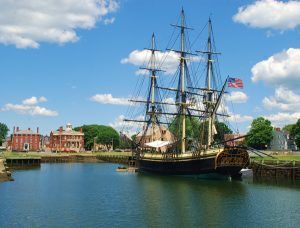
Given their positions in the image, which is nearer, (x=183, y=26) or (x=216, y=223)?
(x=216, y=223)

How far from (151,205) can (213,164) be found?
2699 cm

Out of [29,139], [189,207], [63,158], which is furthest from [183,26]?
[29,139]

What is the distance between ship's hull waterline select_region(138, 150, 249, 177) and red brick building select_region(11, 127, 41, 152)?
124 metres

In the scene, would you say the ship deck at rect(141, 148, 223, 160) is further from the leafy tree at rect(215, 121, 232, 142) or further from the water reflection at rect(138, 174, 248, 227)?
the leafy tree at rect(215, 121, 232, 142)

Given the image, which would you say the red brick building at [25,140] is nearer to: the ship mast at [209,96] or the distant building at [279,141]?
the distant building at [279,141]

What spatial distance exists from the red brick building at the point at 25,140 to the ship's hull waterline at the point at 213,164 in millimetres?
123782

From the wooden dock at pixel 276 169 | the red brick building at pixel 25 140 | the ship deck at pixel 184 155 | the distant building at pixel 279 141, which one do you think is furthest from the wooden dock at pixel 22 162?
the distant building at pixel 279 141

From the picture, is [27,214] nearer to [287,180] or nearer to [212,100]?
[287,180]

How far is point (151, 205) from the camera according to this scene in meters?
42.5

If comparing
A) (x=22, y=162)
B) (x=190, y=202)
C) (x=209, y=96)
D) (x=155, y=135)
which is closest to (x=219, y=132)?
(x=209, y=96)

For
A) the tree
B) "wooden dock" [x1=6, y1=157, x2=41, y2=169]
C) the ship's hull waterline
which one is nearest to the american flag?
the ship's hull waterline

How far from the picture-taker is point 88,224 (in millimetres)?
33219

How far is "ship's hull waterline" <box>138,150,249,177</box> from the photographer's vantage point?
220 ft

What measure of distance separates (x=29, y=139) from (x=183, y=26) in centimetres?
12071
